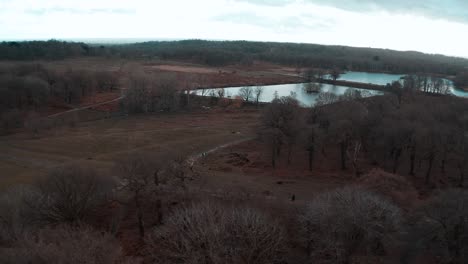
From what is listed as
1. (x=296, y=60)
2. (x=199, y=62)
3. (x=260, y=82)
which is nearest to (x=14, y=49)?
(x=199, y=62)

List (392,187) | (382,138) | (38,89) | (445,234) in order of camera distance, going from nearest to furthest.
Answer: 1. (445,234)
2. (392,187)
3. (382,138)
4. (38,89)

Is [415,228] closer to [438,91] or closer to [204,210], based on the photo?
[204,210]

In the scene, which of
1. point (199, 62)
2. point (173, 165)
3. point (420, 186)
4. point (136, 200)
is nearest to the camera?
point (136, 200)

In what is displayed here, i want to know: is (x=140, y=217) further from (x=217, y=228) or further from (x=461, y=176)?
(x=461, y=176)

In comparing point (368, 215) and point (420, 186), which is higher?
point (368, 215)

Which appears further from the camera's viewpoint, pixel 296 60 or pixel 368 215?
pixel 296 60

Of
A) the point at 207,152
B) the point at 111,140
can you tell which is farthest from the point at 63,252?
the point at 111,140
